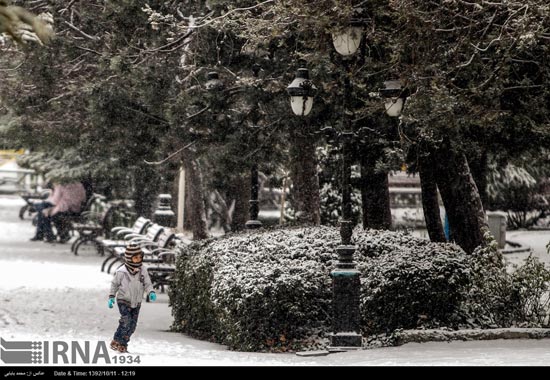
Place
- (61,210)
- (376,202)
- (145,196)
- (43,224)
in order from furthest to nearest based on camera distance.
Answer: (145,196)
(43,224)
(61,210)
(376,202)

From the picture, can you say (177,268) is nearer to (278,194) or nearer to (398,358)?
(398,358)

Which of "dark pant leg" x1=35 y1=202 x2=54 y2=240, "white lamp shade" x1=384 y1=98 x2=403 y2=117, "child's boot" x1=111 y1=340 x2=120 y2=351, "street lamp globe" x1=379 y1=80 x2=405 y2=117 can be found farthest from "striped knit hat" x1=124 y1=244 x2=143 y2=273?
"dark pant leg" x1=35 y1=202 x2=54 y2=240

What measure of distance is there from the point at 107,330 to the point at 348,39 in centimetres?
565

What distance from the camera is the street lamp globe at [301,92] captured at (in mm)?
16719

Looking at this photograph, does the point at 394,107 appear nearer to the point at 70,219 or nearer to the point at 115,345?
the point at 115,345

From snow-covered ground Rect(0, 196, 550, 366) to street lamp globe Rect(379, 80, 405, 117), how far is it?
3304 mm

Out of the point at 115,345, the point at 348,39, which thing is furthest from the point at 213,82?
the point at 115,345

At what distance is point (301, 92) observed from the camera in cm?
1678

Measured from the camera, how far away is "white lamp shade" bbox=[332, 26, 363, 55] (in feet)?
48.1

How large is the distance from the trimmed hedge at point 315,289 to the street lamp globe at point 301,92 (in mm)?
2006

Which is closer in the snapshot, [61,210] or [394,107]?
[394,107]

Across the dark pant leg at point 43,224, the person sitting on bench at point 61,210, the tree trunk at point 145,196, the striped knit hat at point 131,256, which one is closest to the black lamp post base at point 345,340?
the striped knit hat at point 131,256

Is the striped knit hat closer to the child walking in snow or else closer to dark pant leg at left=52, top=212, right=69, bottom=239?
the child walking in snow
